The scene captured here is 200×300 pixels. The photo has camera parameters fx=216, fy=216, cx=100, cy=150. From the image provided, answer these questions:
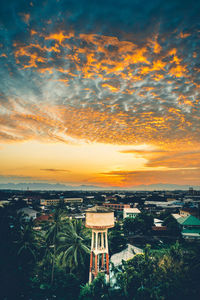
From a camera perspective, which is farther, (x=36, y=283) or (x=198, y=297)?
(x=36, y=283)

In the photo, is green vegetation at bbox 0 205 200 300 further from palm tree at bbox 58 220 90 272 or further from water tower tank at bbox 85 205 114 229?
water tower tank at bbox 85 205 114 229

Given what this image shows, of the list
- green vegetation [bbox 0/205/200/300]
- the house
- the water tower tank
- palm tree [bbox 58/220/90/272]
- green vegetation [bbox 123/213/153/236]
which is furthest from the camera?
green vegetation [bbox 123/213/153/236]

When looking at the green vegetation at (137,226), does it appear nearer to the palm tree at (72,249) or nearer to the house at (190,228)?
the house at (190,228)

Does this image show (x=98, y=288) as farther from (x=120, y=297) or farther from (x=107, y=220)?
(x=107, y=220)

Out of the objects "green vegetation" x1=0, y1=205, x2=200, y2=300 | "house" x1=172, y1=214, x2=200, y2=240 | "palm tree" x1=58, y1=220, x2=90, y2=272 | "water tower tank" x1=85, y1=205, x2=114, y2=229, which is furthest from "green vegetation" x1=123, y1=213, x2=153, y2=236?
"water tower tank" x1=85, y1=205, x2=114, y2=229

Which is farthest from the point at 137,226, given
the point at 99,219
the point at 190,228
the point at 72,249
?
the point at 99,219

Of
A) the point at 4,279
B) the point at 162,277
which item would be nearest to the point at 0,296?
the point at 4,279

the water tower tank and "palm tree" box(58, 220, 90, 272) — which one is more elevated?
the water tower tank

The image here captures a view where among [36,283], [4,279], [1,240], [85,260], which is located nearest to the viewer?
[4,279]
